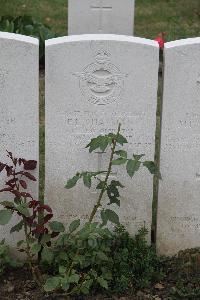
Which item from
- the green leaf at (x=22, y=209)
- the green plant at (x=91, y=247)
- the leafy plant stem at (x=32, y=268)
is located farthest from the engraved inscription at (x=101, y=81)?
the leafy plant stem at (x=32, y=268)

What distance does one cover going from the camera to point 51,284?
3.91 m

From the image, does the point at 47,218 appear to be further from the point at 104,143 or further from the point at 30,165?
the point at 104,143

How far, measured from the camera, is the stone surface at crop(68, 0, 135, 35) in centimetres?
759

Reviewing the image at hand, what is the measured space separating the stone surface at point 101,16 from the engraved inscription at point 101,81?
3645 millimetres

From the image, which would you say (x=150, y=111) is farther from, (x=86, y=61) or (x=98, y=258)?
(x=98, y=258)

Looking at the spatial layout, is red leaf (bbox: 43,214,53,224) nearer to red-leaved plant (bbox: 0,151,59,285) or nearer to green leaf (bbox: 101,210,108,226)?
red-leaved plant (bbox: 0,151,59,285)

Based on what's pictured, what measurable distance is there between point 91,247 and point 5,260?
1.89ft

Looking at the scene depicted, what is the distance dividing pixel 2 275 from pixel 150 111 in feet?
4.43

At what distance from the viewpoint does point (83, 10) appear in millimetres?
7629

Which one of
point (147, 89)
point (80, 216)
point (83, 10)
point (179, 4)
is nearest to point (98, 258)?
point (80, 216)

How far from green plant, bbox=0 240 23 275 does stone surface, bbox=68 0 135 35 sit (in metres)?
3.89

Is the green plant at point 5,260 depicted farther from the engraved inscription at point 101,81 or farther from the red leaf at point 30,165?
the engraved inscription at point 101,81

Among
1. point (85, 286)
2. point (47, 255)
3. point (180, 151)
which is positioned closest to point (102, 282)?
point (85, 286)

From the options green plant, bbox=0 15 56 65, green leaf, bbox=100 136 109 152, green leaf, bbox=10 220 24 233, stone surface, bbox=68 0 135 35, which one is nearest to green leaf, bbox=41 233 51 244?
green leaf, bbox=10 220 24 233
